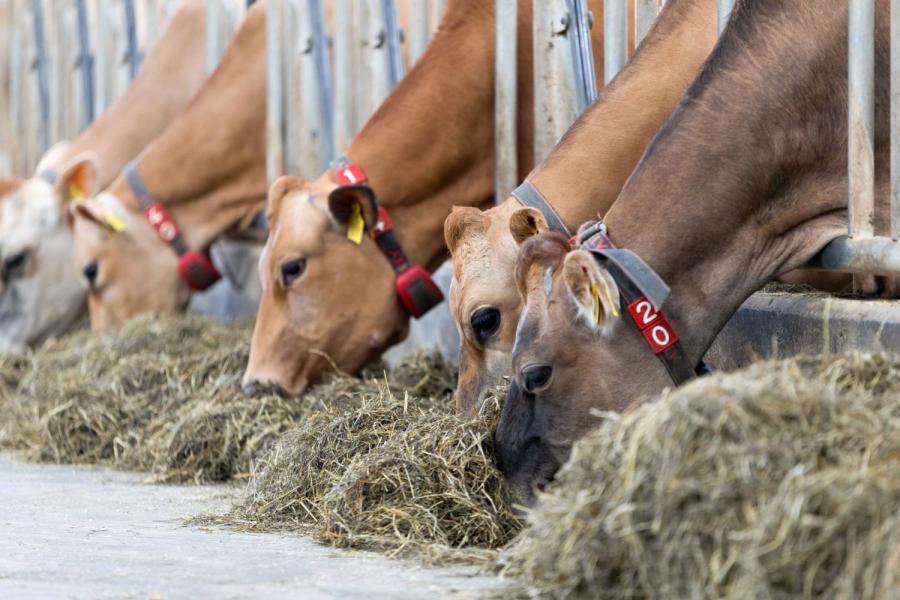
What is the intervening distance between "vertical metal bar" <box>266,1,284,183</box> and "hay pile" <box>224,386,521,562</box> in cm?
339

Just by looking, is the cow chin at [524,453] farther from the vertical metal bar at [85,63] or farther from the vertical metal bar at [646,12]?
the vertical metal bar at [85,63]

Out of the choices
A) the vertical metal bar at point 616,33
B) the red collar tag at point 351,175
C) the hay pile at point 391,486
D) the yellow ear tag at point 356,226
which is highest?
the vertical metal bar at point 616,33

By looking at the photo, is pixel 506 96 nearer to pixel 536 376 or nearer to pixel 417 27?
pixel 417 27

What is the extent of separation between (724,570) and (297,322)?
3.45 m

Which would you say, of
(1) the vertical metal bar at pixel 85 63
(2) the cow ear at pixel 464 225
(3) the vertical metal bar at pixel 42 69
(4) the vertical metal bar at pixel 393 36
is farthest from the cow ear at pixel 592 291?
(3) the vertical metal bar at pixel 42 69

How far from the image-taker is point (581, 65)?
523cm

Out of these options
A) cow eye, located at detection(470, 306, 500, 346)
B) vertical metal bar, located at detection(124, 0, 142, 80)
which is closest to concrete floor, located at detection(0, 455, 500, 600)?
cow eye, located at detection(470, 306, 500, 346)

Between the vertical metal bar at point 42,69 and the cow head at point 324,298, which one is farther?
the vertical metal bar at point 42,69

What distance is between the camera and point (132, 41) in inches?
381

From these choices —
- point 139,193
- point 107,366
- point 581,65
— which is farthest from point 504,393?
point 139,193

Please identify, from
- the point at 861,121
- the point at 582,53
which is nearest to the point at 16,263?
the point at 582,53

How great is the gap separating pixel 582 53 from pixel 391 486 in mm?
2144

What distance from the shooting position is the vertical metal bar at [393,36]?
6582 millimetres

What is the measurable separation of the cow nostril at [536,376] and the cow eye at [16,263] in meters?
5.40
